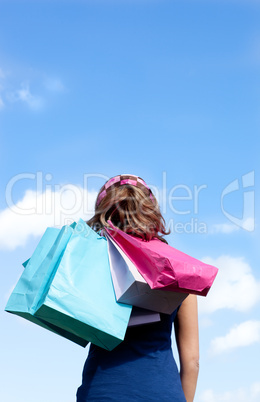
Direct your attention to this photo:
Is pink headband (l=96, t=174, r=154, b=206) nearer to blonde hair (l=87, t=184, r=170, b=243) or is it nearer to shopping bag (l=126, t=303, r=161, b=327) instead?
blonde hair (l=87, t=184, r=170, b=243)

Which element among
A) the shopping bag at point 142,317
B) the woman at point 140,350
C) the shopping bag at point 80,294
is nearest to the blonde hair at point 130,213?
the woman at point 140,350

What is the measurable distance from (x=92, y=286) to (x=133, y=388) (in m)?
0.50

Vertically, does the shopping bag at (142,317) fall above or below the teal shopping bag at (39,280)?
below

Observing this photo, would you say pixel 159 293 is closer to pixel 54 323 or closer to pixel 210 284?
pixel 210 284

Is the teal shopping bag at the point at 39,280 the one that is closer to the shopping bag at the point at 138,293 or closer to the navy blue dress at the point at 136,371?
the navy blue dress at the point at 136,371

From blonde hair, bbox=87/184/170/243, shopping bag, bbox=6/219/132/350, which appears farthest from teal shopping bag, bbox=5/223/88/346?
blonde hair, bbox=87/184/170/243

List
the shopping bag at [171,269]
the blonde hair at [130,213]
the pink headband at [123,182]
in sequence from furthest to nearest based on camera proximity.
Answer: the pink headband at [123,182] < the blonde hair at [130,213] < the shopping bag at [171,269]

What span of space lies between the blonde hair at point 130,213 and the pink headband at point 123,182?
0.07ft

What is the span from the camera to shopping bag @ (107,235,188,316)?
2223 mm

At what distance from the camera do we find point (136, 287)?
2.22 meters

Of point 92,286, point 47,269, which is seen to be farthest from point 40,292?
point 92,286

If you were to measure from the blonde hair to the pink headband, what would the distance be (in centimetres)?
2

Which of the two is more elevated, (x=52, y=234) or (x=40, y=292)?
(x=52, y=234)

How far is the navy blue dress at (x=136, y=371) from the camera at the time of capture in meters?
2.23
